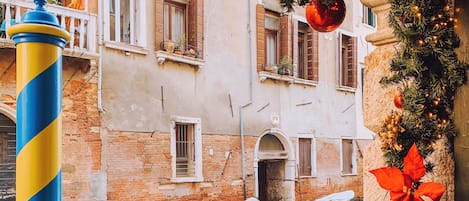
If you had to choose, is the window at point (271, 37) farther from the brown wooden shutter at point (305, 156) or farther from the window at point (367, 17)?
the window at point (367, 17)

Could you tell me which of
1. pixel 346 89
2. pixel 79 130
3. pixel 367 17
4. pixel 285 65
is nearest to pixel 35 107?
pixel 79 130

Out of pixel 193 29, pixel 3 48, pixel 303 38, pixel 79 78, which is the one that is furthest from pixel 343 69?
pixel 3 48

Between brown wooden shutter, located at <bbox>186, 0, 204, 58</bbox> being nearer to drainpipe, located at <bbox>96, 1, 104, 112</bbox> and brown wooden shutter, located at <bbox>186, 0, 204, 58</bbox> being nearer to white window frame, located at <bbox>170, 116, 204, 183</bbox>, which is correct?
white window frame, located at <bbox>170, 116, 204, 183</bbox>

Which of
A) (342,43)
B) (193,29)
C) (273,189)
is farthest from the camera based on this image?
(342,43)

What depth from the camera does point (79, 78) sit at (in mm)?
5863

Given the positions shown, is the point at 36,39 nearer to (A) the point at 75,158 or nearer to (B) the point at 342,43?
(A) the point at 75,158

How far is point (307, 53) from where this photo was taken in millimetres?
9148

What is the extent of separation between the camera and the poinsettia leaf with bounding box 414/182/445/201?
102 centimetres

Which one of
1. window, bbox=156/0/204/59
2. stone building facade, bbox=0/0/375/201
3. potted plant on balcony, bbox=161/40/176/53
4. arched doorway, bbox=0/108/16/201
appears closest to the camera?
arched doorway, bbox=0/108/16/201

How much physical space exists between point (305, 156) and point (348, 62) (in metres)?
1.87

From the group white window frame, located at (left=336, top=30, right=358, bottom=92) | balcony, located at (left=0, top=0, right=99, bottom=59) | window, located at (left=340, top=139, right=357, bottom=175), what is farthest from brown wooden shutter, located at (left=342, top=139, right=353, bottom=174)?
balcony, located at (left=0, top=0, right=99, bottom=59)

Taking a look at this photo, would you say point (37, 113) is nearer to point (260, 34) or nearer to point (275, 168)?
point (260, 34)

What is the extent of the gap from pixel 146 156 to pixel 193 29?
62.5 inches

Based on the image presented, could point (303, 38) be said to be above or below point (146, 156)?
above
